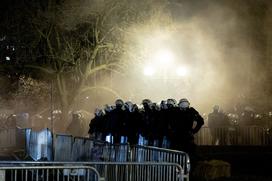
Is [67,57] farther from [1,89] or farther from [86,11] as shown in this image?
[1,89]

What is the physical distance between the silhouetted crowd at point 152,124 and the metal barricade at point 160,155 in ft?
5.83

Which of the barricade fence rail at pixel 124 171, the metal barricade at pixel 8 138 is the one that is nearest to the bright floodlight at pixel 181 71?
the metal barricade at pixel 8 138

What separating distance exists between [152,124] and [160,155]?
3.43 meters

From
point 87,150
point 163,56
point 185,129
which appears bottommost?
point 87,150

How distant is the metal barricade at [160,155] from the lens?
906cm

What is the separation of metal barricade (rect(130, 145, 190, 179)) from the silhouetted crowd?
5.83ft

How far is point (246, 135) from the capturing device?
857 inches

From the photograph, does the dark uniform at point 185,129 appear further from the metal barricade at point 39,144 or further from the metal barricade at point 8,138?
the metal barricade at point 8,138

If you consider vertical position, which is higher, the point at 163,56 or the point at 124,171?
the point at 163,56

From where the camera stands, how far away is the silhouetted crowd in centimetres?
1258

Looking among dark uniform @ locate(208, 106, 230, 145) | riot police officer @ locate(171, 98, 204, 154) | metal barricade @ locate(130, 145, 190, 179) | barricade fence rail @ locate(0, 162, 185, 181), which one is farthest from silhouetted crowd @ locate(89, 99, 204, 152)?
dark uniform @ locate(208, 106, 230, 145)

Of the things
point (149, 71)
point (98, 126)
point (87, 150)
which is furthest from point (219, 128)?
point (87, 150)

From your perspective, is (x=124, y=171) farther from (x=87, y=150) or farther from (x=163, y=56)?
(x=163, y=56)

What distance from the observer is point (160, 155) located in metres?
9.85
